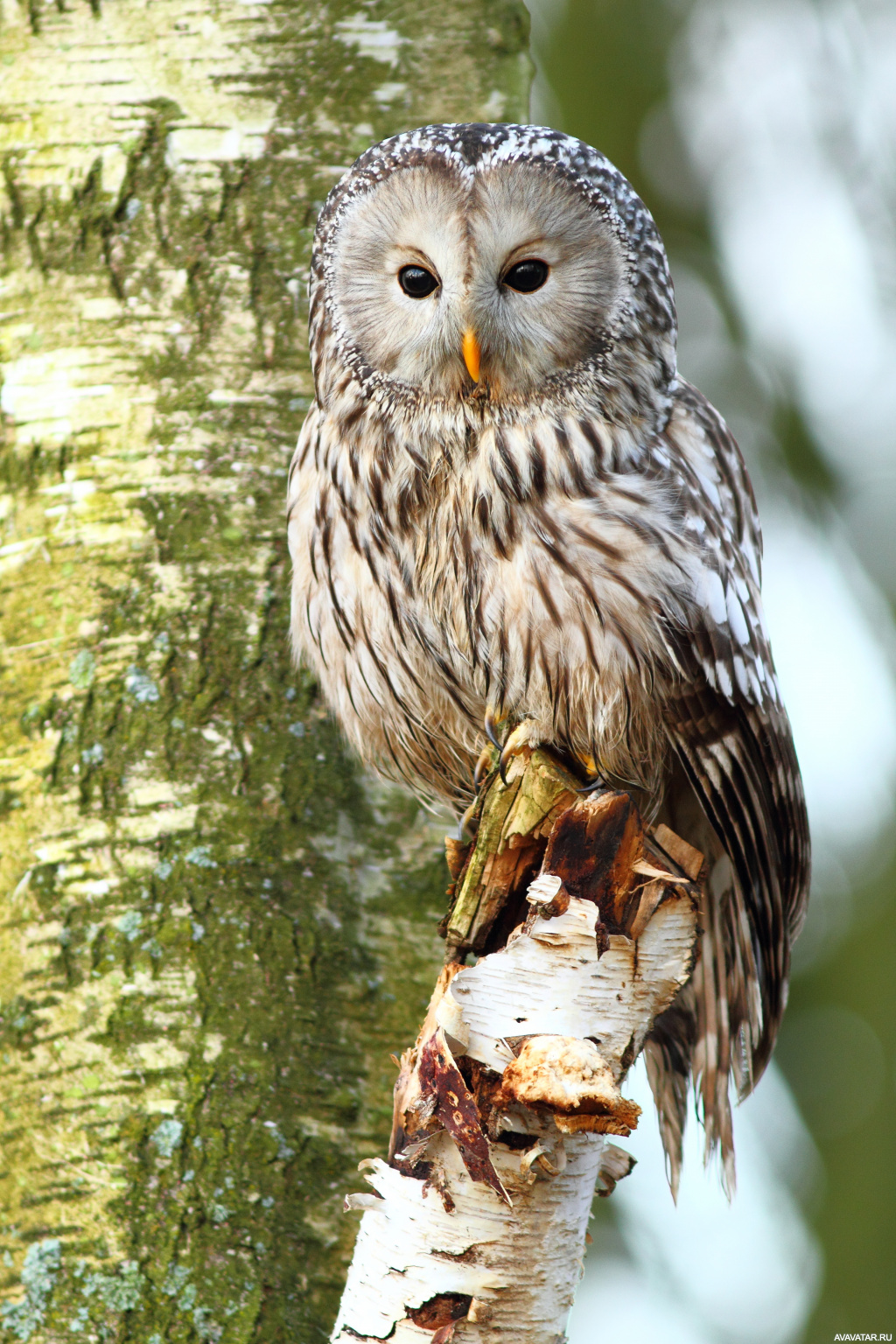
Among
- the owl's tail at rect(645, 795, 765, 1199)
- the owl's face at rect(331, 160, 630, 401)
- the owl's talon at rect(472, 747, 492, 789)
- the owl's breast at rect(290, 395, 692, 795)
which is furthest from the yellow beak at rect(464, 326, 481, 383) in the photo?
the owl's tail at rect(645, 795, 765, 1199)

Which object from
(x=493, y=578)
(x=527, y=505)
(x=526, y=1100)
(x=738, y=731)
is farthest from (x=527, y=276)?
(x=526, y=1100)

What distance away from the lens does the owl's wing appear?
2.48 meters

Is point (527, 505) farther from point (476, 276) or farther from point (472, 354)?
point (476, 276)

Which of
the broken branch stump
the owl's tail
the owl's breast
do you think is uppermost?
the owl's breast

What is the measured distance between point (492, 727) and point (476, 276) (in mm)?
905

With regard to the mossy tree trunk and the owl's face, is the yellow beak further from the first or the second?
the mossy tree trunk

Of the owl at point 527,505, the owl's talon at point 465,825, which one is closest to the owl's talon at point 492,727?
the owl at point 527,505

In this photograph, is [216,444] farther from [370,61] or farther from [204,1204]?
[204,1204]

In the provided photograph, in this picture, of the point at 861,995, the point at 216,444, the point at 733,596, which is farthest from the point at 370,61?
the point at 861,995

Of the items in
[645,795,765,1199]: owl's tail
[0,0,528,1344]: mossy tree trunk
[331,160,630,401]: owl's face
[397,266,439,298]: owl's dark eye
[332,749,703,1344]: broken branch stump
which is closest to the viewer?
[332,749,703,1344]: broken branch stump

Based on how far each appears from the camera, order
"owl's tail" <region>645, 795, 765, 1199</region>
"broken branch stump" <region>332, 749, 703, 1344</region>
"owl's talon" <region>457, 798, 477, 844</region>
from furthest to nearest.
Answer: "owl's tail" <region>645, 795, 765, 1199</region>
"owl's talon" <region>457, 798, 477, 844</region>
"broken branch stump" <region>332, 749, 703, 1344</region>

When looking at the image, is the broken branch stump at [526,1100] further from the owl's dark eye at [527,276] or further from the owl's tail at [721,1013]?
the owl's dark eye at [527,276]

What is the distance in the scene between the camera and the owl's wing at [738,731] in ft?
8.14

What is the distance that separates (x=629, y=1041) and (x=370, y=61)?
2.18 meters
